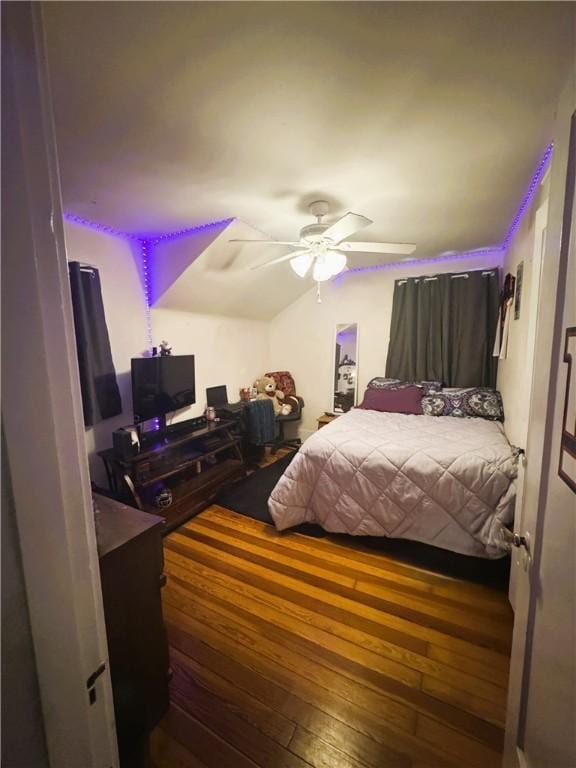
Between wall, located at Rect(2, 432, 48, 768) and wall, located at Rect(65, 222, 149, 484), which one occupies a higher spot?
wall, located at Rect(65, 222, 149, 484)

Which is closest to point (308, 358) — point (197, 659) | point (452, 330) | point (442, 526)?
point (452, 330)

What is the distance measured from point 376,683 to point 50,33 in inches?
102

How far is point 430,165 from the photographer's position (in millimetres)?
1647

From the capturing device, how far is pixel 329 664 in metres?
1.40

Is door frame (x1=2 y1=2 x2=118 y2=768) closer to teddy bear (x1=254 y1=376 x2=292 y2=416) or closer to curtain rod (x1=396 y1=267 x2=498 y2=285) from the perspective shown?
teddy bear (x1=254 y1=376 x2=292 y2=416)

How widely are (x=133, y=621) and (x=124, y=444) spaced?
4.60 ft

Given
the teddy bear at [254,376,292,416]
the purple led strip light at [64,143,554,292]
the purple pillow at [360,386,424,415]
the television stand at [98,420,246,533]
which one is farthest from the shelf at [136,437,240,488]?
the purple pillow at [360,386,424,415]

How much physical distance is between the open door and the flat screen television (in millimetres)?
2477

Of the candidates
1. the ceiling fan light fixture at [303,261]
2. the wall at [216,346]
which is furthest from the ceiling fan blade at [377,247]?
the wall at [216,346]

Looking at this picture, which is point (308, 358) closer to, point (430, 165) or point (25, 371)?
point (430, 165)

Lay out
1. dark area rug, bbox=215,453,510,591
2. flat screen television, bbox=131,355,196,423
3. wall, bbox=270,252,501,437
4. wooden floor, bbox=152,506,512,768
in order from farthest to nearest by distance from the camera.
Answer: wall, bbox=270,252,501,437 → flat screen television, bbox=131,355,196,423 → dark area rug, bbox=215,453,510,591 → wooden floor, bbox=152,506,512,768

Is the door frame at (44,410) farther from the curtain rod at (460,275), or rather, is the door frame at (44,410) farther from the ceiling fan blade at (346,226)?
the curtain rod at (460,275)

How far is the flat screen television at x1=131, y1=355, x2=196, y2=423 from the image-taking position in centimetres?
248

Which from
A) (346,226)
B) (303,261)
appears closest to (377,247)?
(346,226)
